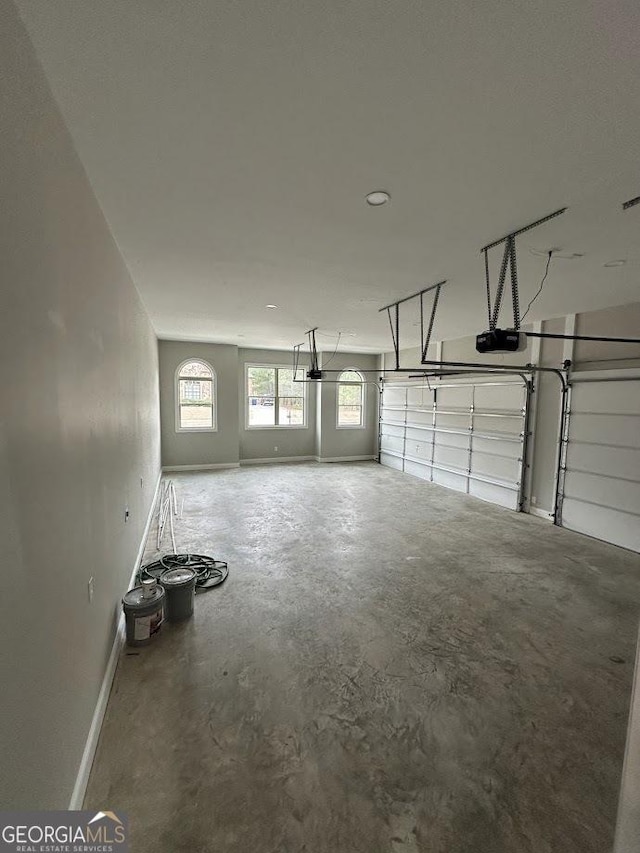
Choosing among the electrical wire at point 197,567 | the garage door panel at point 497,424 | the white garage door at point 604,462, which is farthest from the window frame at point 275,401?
the white garage door at point 604,462

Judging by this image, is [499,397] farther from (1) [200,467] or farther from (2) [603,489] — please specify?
(1) [200,467]

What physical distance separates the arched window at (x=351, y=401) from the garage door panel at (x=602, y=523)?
5.63 metres

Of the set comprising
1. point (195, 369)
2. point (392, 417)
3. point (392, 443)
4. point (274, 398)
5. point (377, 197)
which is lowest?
point (392, 443)

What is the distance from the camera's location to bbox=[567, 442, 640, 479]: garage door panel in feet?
13.7

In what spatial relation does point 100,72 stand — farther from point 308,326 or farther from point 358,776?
point 308,326

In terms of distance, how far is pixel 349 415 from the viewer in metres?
9.80

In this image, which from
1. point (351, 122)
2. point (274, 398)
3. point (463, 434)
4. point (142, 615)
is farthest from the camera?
point (274, 398)

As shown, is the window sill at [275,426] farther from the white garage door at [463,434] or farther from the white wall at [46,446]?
the white wall at [46,446]

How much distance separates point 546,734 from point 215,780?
168cm

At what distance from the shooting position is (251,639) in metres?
2.56

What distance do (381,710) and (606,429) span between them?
4380mm

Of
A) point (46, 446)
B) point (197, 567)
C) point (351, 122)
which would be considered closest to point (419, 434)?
point (197, 567)

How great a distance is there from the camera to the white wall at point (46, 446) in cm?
97

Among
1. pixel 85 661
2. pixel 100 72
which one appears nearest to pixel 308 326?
pixel 100 72
